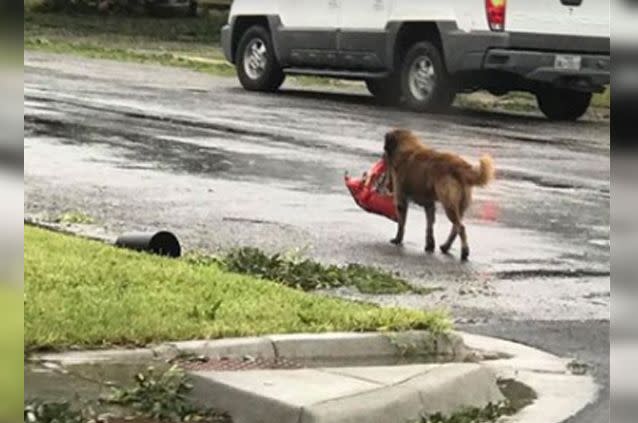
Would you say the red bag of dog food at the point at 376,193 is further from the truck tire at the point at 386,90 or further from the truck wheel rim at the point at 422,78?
the truck tire at the point at 386,90

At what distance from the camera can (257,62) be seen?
15.5m

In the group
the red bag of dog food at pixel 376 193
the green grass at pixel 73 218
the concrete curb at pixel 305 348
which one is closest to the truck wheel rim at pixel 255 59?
the red bag of dog food at pixel 376 193

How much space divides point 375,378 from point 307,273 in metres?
2.29

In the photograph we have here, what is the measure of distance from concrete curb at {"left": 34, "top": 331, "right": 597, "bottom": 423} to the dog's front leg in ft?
6.40

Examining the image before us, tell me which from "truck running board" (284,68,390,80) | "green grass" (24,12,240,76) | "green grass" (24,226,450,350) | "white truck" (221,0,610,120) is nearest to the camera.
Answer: "green grass" (24,226,450,350)

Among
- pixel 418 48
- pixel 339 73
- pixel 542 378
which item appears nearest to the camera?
pixel 542 378

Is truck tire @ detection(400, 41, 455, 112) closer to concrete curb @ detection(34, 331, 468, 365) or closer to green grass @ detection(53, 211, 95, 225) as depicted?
green grass @ detection(53, 211, 95, 225)

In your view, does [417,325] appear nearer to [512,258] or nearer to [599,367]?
[599,367]

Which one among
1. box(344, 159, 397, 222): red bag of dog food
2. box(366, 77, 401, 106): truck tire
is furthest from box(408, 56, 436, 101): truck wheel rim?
box(344, 159, 397, 222): red bag of dog food

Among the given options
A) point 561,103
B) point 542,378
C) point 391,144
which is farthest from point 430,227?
point 561,103

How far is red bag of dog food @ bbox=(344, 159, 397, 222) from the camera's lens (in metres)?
8.04

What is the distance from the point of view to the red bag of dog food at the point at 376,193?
26.4 feet

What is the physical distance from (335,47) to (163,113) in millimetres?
1914

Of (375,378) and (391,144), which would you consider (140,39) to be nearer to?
(391,144)
